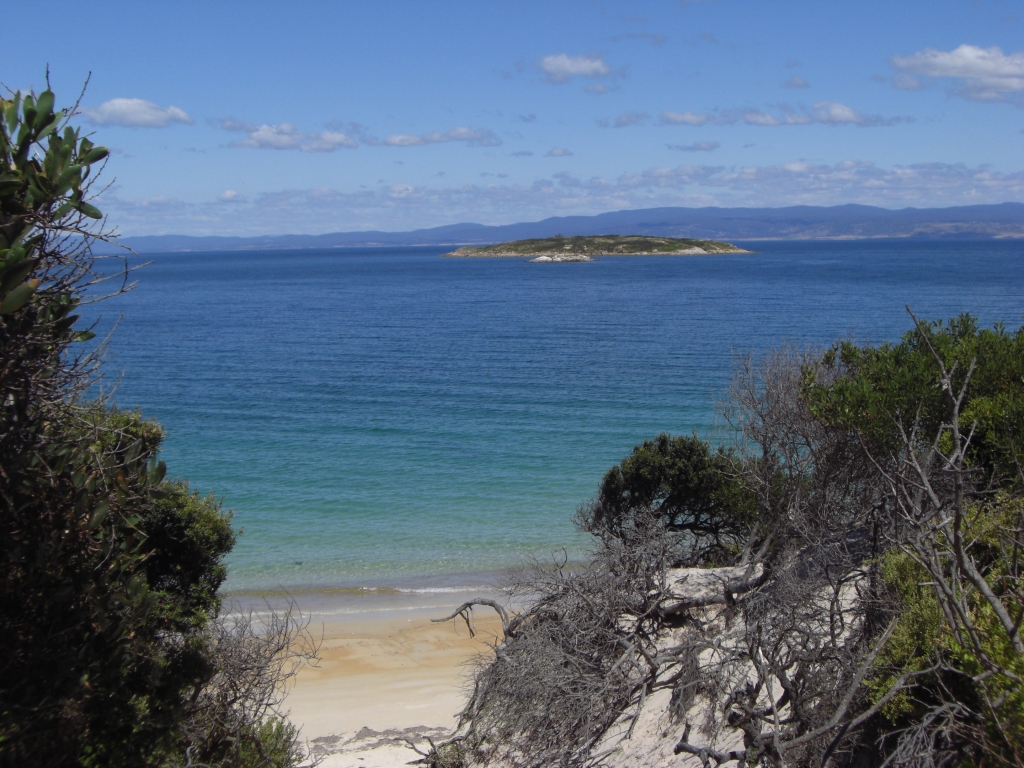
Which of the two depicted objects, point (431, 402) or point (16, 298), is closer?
point (16, 298)

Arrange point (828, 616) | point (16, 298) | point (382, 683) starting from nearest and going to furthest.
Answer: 1. point (16, 298)
2. point (828, 616)
3. point (382, 683)

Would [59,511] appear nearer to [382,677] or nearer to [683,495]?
[382,677]

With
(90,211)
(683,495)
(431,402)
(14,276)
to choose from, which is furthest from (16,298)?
(431,402)

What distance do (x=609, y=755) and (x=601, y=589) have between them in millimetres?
1685

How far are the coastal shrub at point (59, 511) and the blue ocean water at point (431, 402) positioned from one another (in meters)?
0.54

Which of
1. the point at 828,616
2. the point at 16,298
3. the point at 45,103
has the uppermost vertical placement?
the point at 45,103

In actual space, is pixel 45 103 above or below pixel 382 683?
above

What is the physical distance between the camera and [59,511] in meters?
4.68

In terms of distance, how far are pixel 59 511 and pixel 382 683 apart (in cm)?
919

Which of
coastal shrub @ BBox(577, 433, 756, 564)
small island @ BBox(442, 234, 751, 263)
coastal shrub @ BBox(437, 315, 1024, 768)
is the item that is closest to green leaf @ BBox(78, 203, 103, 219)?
coastal shrub @ BBox(437, 315, 1024, 768)

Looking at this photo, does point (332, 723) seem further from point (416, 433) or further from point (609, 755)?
point (416, 433)

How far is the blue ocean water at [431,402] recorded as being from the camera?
19.0 m

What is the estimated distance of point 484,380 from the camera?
36500 mm

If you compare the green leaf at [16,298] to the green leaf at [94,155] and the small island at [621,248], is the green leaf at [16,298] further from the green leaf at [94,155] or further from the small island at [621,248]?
the small island at [621,248]
